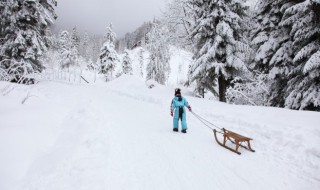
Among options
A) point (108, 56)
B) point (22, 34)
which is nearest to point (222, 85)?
point (22, 34)

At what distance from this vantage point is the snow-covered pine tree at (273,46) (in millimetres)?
12633

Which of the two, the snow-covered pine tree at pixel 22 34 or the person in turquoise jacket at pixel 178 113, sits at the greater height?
the snow-covered pine tree at pixel 22 34

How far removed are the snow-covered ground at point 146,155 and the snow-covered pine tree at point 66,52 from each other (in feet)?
170

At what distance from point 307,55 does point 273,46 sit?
316 centimetres

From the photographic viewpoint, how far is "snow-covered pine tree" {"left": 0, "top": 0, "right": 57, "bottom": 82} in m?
17.1

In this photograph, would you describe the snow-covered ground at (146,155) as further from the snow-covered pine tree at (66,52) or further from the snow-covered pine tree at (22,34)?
the snow-covered pine tree at (66,52)

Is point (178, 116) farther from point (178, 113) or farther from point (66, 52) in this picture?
point (66, 52)

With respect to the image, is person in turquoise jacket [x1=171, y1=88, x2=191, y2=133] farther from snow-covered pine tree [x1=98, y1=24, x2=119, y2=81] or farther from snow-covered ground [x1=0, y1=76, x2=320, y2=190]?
snow-covered pine tree [x1=98, y1=24, x2=119, y2=81]

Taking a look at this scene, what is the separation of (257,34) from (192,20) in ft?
16.3

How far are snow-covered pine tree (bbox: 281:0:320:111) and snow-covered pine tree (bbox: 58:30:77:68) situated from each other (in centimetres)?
5455

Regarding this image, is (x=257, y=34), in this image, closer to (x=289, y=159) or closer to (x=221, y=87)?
(x=221, y=87)

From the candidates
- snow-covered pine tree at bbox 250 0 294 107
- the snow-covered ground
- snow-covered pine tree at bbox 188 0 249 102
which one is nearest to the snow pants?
the snow-covered ground

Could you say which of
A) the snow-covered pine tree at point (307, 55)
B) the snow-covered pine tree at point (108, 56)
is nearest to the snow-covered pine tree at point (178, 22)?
the snow-covered pine tree at point (307, 55)

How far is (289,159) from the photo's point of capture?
595 cm
